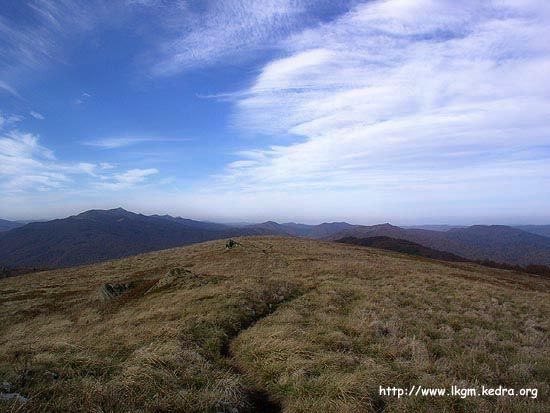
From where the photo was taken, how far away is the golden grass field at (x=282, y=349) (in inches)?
261

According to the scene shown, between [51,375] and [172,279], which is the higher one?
[51,375]

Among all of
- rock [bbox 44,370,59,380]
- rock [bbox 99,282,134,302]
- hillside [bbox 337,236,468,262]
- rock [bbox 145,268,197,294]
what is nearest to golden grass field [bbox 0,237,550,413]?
rock [bbox 44,370,59,380]

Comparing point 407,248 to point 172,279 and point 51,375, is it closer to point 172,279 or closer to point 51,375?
point 172,279

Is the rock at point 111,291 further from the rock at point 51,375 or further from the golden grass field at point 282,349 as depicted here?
the rock at point 51,375

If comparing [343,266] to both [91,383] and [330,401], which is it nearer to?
[330,401]

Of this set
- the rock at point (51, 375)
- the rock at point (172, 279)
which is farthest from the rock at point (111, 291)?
the rock at point (51, 375)

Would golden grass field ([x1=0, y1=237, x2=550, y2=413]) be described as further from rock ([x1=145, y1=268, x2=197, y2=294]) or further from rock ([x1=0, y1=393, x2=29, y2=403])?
rock ([x1=145, y1=268, x2=197, y2=294])

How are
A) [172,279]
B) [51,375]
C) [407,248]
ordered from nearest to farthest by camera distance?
[51,375] → [172,279] → [407,248]

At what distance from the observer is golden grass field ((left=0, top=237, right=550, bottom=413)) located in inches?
261

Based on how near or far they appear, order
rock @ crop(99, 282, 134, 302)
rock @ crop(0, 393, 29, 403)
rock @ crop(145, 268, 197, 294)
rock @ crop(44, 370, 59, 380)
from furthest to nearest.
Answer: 1. rock @ crop(99, 282, 134, 302)
2. rock @ crop(145, 268, 197, 294)
3. rock @ crop(44, 370, 59, 380)
4. rock @ crop(0, 393, 29, 403)

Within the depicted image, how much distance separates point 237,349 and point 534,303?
1825cm

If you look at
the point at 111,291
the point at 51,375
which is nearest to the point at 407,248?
the point at 111,291

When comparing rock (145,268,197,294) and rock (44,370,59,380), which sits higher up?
rock (44,370,59,380)

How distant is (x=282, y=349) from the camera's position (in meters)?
9.49
